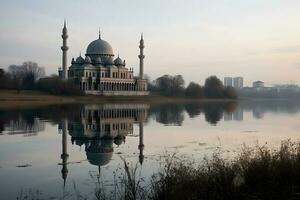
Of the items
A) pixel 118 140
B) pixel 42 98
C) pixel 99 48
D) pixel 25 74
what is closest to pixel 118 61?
pixel 99 48

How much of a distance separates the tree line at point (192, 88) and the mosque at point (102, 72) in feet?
27.5

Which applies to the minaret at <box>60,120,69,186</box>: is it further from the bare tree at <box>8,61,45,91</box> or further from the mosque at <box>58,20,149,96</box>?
the mosque at <box>58,20,149,96</box>

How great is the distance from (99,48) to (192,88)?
28061 millimetres

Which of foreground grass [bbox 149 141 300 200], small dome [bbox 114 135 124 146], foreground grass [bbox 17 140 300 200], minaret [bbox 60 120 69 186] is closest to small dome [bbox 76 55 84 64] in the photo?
minaret [bbox 60 120 69 186]

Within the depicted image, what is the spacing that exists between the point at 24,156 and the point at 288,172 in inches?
442

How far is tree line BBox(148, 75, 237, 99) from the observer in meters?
118

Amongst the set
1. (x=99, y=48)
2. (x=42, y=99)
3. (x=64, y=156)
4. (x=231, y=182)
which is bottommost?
(x=64, y=156)

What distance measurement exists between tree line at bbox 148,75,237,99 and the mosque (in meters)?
8.37

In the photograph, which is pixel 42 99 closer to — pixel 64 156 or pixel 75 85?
pixel 75 85

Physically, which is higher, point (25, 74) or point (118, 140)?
point (25, 74)

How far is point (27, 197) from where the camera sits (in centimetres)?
1063

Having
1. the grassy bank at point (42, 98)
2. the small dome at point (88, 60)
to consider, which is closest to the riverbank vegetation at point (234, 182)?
the grassy bank at point (42, 98)

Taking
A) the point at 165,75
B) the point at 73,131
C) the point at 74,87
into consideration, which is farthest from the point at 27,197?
the point at 165,75

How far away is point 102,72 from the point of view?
106312 mm
